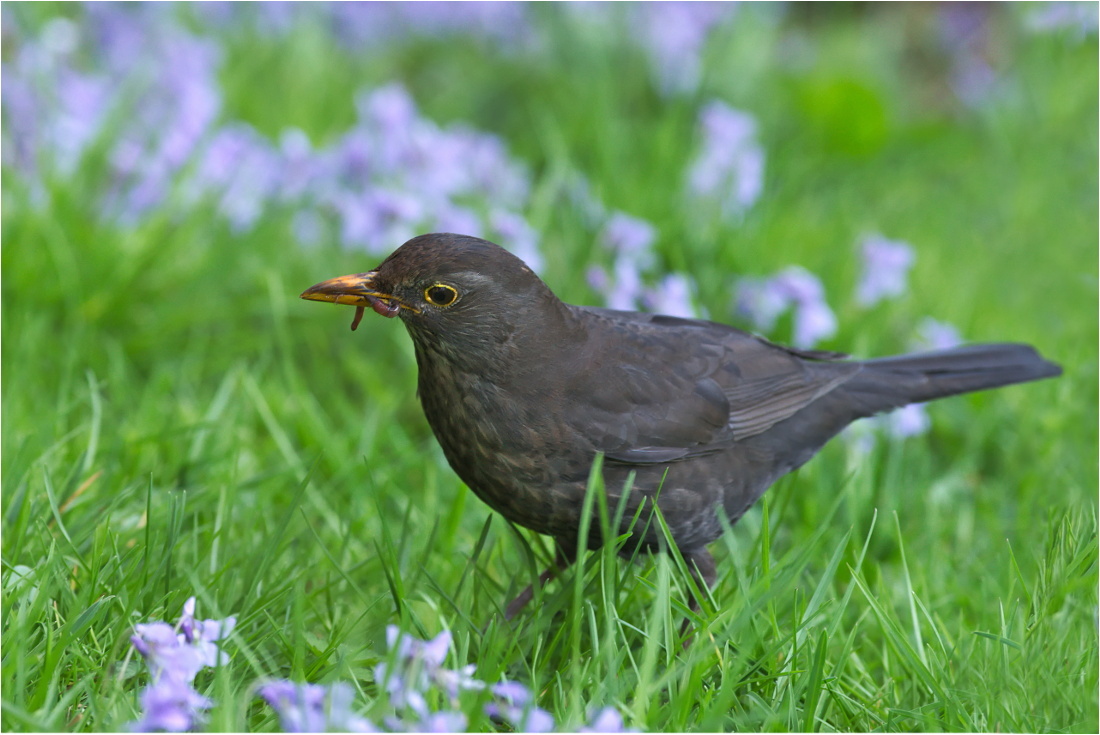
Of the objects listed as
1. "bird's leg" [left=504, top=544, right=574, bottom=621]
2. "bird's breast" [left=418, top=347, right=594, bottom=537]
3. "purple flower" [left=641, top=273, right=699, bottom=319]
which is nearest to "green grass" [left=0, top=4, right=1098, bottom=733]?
"bird's leg" [left=504, top=544, right=574, bottom=621]

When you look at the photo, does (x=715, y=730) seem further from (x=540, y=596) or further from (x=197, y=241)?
(x=197, y=241)

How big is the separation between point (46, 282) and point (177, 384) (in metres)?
0.57

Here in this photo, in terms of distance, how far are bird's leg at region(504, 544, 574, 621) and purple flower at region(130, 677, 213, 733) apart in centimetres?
92

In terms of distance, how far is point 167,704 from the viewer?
1747 mm

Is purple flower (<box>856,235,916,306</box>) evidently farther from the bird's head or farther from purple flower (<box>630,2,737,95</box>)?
purple flower (<box>630,2,737,95</box>)

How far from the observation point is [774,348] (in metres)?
3.19

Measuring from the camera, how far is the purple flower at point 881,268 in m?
3.97

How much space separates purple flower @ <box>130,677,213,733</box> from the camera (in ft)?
5.69

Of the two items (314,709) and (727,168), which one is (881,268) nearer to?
(727,168)

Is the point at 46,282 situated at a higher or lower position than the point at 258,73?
lower

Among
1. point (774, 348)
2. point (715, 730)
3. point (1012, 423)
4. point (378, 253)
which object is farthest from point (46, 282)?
point (1012, 423)

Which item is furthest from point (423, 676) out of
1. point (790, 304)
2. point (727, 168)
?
point (727, 168)

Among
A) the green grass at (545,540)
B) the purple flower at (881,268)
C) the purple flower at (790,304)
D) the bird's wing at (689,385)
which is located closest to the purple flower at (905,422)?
the green grass at (545,540)

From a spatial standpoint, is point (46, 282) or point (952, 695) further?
point (46, 282)
